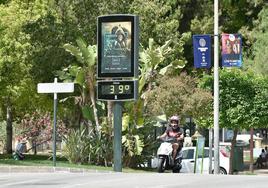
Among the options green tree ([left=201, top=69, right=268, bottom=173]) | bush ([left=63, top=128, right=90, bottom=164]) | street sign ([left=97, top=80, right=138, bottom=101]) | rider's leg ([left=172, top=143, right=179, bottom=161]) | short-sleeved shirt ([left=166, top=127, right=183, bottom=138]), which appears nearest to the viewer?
rider's leg ([left=172, top=143, right=179, bottom=161])

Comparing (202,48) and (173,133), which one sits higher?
(202,48)

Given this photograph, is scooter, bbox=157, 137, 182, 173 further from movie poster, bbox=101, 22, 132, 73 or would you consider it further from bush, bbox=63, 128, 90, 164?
bush, bbox=63, 128, 90, 164

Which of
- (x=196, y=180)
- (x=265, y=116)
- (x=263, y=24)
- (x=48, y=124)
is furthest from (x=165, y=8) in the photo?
(x=196, y=180)

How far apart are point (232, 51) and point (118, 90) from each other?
27.4 ft

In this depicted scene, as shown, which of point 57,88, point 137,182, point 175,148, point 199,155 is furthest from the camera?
point 199,155

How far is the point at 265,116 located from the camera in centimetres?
3425

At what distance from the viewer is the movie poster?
21984 mm

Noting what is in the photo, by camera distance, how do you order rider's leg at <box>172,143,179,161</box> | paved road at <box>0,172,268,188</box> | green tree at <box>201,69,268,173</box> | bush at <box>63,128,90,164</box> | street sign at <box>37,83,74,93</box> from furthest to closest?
green tree at <box>201,69,268,173</box> < bush at <box>63,128,90,164</box> < street sign at <box>37,83,74,93</box> < rider's leg at <box>172,143,179,161</box> < paved road at <box>0,172,268,188</box>

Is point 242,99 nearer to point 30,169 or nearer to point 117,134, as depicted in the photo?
point 117,134

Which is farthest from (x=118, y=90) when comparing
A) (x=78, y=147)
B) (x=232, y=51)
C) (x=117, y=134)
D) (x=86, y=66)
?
(x=232, y=51)

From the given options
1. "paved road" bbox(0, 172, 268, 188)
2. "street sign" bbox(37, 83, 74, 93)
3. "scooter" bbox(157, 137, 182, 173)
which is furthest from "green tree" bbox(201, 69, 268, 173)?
"paved road" bbox(0, 172, 268, 188)

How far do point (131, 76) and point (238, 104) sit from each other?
42.6ft

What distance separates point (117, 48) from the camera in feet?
72.6

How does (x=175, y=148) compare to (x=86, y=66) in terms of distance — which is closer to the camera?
(x=175, y=148)
